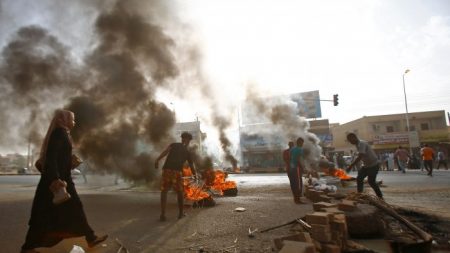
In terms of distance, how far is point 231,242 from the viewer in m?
3.57

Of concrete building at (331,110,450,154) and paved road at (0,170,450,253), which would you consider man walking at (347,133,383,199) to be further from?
concrete building at (331,110,450,154)

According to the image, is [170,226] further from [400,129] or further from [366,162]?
[400,129]

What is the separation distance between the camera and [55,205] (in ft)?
10.4

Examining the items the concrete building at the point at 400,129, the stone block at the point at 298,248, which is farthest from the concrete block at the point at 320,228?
the concrete building at the point at 400,129

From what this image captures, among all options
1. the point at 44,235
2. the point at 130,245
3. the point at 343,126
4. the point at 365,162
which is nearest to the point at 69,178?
the point at 44,235

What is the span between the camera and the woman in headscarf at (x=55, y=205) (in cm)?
303

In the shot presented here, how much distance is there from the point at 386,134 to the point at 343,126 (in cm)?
1032

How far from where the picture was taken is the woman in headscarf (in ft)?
9.95

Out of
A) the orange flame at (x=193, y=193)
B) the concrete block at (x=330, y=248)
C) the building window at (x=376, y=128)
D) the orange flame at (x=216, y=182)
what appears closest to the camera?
the concrete block at (x=330, y=248)

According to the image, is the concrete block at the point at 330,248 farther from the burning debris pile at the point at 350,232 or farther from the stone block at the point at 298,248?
the stone block at the point at 298,248

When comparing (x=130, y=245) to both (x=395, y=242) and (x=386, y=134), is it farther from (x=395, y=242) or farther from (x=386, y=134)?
(x=386, y=134)

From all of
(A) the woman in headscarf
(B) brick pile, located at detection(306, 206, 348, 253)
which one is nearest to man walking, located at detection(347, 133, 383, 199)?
(B) brick pile, located at detection(306, 206, 348, 253)

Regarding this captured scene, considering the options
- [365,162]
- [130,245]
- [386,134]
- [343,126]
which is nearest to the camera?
[130,245]

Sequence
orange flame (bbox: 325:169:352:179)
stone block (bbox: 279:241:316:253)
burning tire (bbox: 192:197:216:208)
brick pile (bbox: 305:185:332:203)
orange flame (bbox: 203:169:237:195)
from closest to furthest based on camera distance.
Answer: stone block (bbox: 279:241:316:253)
brick pile (bbox: 305:185:332:203)
burning tire (bbox: 192:197:216:208)
orange flame (bbox: 203:169:237:195)
orange flame (bbox: 325:169:352:179)
